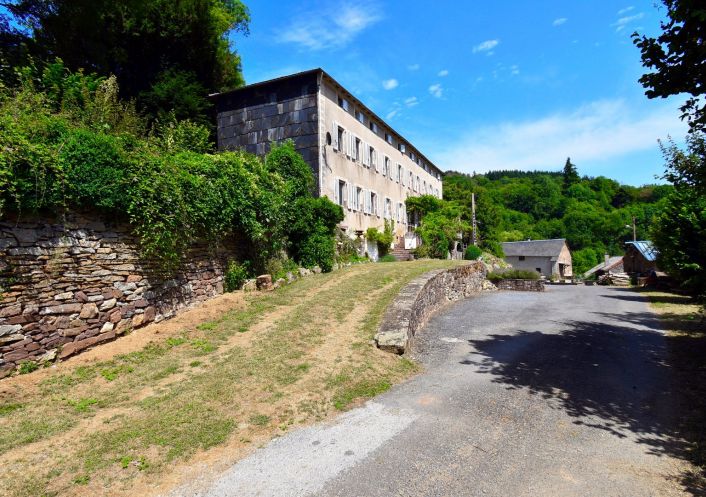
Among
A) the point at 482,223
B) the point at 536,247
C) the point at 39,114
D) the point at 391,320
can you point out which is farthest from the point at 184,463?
the point at 536,247

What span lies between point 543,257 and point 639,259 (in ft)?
68.9

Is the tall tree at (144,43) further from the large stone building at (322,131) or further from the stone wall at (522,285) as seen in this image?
the stone wall at (522,285)

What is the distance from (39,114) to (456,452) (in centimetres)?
853

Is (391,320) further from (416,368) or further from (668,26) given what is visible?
(668,26)

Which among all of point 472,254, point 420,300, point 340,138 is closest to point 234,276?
point 420,300

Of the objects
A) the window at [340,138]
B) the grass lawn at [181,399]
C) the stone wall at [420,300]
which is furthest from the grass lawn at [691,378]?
the window at [340,138]

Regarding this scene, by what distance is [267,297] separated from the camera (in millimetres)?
10797

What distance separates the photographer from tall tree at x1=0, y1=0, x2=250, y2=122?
631 inches

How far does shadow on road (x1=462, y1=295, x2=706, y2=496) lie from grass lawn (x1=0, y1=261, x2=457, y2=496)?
2.34 m

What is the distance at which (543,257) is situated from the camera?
180ft

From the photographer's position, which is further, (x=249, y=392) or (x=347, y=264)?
(x=347, y=264)

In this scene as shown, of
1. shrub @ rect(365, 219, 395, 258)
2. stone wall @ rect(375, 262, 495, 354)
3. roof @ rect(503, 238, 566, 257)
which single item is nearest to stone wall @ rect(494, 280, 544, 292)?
stone wall @ rect(375, 262, 495, 354)

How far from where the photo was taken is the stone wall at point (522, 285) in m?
21.5

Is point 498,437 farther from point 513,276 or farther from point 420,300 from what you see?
point 513,276
